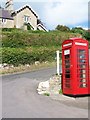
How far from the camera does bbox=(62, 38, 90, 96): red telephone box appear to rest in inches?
437

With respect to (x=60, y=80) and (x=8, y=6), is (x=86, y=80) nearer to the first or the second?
→ (x=60, y=80)


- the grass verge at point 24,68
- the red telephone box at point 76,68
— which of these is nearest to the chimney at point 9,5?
the grass verge at point 24,68

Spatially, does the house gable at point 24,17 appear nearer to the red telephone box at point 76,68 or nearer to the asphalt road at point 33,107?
the red telephone box at point 76,68

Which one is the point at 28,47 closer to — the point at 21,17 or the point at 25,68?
the point at 25,68

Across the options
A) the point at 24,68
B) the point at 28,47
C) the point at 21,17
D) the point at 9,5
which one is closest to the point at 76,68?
the point at 24,68

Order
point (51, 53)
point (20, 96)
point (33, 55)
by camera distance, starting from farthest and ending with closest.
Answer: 1. point (51, 53)
2. point (33, 55)
3. point (20, 96)

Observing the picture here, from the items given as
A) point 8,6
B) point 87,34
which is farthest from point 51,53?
point 8,6

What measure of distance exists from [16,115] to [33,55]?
679 inches

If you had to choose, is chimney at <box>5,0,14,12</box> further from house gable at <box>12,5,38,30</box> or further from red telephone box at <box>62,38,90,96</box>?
red telephone box at <box>62,38,90,96</box>

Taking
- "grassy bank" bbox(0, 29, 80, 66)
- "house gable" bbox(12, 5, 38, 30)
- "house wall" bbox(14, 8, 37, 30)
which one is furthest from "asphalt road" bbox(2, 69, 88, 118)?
"house gable" bbox(12, 5, 38, 30)

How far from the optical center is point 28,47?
27188 millimetres

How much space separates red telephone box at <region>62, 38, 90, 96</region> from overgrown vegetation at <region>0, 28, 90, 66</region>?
481 inches

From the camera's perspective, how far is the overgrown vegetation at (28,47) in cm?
2374

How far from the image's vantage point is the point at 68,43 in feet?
38.0
